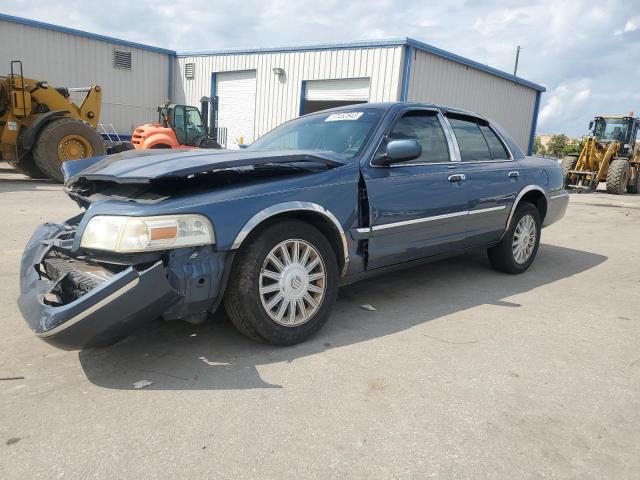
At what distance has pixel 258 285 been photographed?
296 centimetres

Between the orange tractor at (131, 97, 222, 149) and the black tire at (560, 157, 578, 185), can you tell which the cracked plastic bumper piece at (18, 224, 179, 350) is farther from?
the black tire at (560, 157, 578, 185)

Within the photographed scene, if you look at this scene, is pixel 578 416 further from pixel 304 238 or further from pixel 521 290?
pixel 521 290

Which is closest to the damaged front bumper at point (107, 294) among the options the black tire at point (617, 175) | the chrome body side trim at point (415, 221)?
the chrome body side trim at point (415, 221)

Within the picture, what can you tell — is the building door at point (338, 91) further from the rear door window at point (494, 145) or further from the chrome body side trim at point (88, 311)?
the chrome body side trim at point (88, 311)

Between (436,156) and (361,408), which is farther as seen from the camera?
(436,156)

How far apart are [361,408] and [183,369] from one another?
106 cm

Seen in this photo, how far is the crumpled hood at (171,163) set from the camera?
277cm

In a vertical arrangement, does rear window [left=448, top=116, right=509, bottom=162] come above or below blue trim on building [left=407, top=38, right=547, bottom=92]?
below

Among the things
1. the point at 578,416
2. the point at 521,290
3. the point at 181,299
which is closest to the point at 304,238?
the point at 181,299

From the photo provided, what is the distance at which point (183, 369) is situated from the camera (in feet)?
9.41

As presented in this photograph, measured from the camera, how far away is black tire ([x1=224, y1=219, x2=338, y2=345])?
292cm

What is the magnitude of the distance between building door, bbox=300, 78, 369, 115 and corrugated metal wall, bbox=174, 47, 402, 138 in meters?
0.23

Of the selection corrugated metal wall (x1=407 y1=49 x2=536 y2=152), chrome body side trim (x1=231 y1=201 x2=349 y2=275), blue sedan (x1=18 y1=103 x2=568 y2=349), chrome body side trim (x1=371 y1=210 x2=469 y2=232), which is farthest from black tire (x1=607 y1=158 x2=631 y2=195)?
chrome body side trim (x1=231 y1=201 x2=349 y2=275)

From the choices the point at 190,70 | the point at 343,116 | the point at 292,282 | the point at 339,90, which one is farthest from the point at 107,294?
the point at 190,70
